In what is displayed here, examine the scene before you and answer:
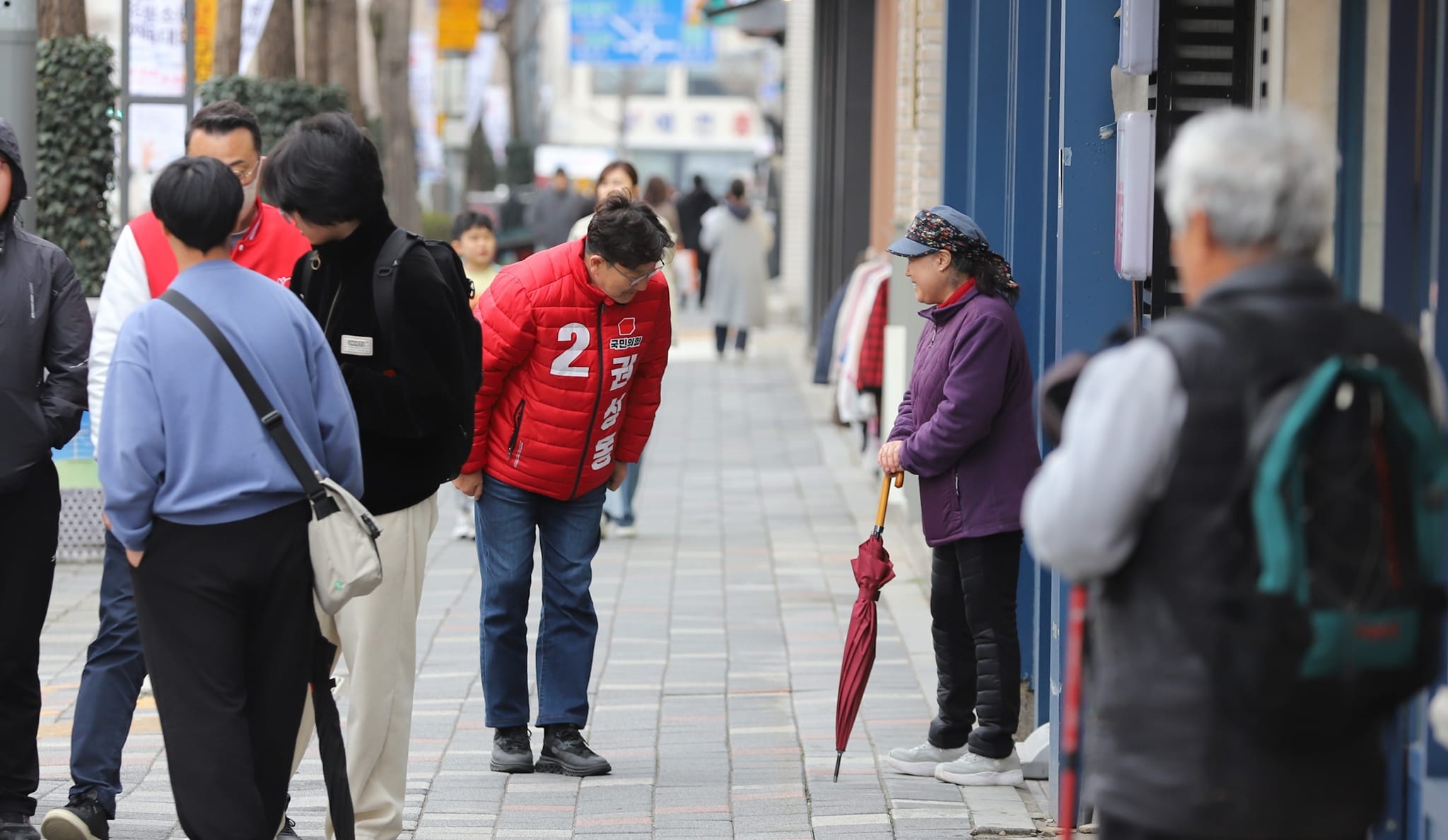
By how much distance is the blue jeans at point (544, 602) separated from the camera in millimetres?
5805

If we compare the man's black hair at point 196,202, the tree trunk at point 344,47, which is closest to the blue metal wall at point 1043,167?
the man's black hair at point 196,202

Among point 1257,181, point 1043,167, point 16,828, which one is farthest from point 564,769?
point 1257,181

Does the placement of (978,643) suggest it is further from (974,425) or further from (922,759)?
(974,425)

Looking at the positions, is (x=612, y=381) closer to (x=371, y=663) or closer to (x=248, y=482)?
(x=371, y=663)

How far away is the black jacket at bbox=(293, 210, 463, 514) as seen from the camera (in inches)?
180

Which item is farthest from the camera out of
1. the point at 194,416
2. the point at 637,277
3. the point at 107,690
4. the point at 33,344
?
the point at 637,277

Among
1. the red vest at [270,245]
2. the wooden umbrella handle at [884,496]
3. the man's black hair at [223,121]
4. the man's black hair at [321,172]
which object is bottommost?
the wooden umbrella handle at [884,496]

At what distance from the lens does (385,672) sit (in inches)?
184

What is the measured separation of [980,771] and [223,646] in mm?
2603

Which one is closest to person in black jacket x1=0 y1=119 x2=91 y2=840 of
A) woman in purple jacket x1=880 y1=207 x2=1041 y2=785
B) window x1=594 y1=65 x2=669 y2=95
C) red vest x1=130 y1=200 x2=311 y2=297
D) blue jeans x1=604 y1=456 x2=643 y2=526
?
Answer: red vest x1=130 y1=200 x2=311 y2=297

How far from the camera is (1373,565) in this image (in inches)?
103

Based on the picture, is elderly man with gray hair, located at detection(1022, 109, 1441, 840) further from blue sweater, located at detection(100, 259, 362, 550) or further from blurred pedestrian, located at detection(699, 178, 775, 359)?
blurred pedestrian, located at detection(699, 178, 775, 359)

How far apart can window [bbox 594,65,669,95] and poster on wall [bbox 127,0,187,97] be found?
202 feet

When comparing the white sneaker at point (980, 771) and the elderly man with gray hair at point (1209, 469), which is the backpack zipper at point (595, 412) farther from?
the elderly man with gray hair at point (1209, 469)
